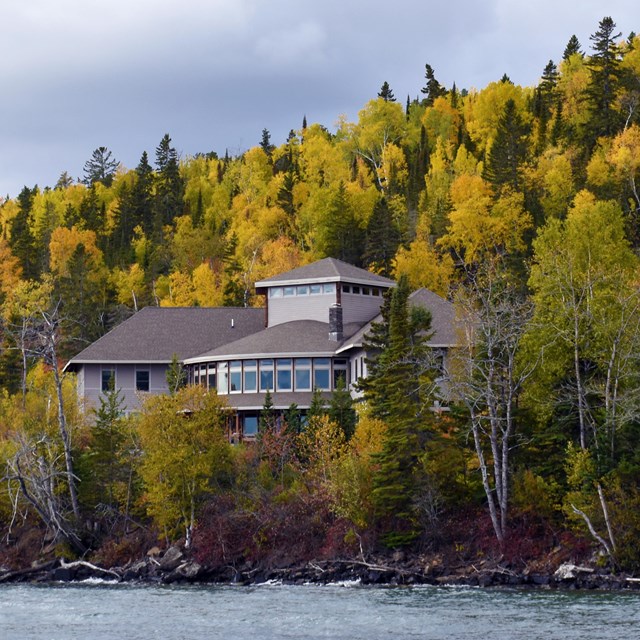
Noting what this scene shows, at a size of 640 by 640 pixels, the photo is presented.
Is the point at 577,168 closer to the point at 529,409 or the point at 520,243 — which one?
the point at 520,243

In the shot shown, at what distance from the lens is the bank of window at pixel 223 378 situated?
→ 6059cm

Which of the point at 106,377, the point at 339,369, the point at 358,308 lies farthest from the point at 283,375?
the point at 106,377

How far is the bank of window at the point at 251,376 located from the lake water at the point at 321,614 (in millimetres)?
18575

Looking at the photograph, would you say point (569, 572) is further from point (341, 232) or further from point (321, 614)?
point (341, 232)

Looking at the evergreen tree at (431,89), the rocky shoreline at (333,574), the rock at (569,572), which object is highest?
the evergreen tree at (431,89)

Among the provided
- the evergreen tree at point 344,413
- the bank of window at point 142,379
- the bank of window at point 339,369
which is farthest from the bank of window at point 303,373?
the bank of window at point 142,379

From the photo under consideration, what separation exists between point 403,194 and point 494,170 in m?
17.9

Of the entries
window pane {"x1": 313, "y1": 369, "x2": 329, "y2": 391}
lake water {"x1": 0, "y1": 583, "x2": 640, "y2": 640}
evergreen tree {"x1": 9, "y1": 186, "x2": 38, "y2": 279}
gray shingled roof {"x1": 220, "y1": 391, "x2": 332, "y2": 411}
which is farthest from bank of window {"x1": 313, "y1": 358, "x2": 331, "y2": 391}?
evergreen tree {"x1": 9, "y1": 186, "x2": 38, "y2": 279}

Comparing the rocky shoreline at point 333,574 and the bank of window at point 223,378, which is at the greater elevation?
the bank of window at point 223,378

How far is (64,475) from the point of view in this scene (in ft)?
174

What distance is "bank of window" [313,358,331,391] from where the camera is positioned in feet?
195

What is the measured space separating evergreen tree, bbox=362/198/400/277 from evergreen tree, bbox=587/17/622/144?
2356cm

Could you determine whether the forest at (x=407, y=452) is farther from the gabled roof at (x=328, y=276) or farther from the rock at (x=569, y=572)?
the gabled roof at (x=328, y=276)

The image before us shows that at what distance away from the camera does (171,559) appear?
47531 millimetres
